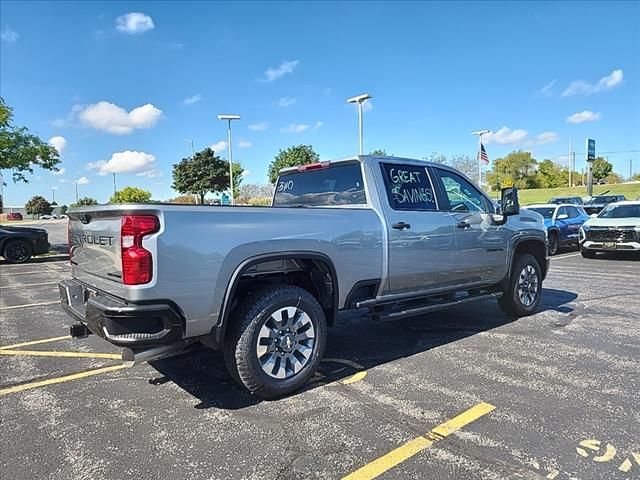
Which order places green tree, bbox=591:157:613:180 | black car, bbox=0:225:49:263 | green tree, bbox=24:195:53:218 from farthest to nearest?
green tree, bbox=591:157:613:180 → green tree, bbox=24:195:53:218 → black car, bbox=0:225:49:263

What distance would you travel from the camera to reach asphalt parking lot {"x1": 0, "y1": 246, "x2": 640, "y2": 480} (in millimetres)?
2729

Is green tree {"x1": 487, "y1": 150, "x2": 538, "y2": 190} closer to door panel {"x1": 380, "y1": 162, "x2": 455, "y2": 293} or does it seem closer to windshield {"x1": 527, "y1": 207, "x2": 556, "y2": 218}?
windshield {"x1": 527, "y1": 207, "x2": 556, "y2": 218}

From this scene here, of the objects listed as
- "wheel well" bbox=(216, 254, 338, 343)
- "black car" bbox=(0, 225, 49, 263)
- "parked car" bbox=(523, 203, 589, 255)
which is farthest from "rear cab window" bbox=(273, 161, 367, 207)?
"black car" bbox=(0, 225, 49, 263)

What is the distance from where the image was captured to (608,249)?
1270 centimetres

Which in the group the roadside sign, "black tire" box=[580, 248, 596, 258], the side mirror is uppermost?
the roadside sign

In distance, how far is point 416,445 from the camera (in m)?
2.92

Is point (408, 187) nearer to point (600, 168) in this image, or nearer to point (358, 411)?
point (358, 411)

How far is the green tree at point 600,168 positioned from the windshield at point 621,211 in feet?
273

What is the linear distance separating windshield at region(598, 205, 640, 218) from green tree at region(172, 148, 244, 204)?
38.9m

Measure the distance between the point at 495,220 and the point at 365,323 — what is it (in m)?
2.05

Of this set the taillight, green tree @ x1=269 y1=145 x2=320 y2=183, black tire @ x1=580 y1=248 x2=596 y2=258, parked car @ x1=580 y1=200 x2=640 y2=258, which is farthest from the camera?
green tree @ x1=269 y1=145 x2=320 y2=183

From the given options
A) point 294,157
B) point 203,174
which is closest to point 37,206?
point 203,174

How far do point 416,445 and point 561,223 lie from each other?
13963 millimetres

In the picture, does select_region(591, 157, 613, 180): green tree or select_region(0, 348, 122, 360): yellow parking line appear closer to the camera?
select_region(0, 348, 122, 360): yellow parking line
